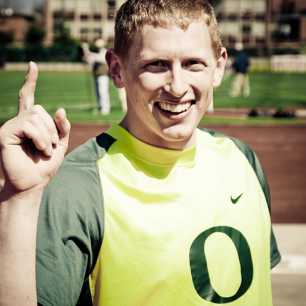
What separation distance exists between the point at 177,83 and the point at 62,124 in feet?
1.37

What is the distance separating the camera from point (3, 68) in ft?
151

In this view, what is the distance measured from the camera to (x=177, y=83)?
6.10ft

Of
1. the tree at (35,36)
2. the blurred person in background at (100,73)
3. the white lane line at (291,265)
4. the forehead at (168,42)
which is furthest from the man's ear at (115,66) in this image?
the tree at (35,36)

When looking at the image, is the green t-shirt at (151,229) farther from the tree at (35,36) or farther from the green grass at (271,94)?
the tree at (35,36)

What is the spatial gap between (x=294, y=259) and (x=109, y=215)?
13.7ft

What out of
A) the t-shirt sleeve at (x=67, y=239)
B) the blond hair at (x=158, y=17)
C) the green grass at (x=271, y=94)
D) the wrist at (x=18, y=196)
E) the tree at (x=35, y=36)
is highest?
the blond hair at (x=158, y=17)

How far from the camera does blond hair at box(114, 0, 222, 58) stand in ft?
6.16

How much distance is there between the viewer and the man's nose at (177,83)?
1857 millimetres

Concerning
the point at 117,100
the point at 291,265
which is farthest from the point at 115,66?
the point at 117,100

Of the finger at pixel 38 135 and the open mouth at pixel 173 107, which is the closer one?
the finger at pixel 38 135

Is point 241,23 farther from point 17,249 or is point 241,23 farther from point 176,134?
point 17,249

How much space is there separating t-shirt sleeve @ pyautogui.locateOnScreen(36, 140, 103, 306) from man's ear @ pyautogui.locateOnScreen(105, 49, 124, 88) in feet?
1.31

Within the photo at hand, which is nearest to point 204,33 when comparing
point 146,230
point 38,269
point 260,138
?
point 146,230

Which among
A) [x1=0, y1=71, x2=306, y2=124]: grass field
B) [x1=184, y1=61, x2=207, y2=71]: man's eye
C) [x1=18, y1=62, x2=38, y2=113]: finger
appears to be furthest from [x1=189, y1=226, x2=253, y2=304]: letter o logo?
[x1=0, y1=71, x2=306, y2=124]: grass field
